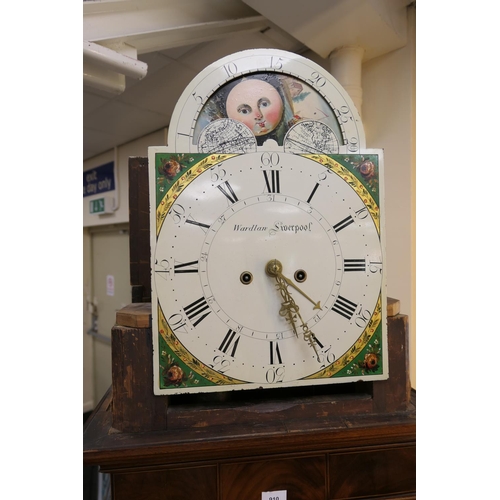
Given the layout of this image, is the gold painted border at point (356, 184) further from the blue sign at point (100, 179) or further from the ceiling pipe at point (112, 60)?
the blue sign at point (100, 179)

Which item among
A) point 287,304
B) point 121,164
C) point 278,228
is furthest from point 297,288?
point 121,164

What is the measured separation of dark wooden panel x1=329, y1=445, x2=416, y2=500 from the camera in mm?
808

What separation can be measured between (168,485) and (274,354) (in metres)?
0.35

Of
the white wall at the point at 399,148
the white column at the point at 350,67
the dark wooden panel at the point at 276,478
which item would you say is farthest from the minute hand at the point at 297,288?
the white column at the point at 350,67

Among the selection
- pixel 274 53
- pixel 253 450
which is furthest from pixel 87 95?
pixel 253 450

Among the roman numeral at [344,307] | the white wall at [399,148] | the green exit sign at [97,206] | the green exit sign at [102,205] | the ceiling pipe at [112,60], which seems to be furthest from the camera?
the green exit sign at [97,206]

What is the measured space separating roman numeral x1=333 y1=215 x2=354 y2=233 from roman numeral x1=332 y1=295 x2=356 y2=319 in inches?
6.3

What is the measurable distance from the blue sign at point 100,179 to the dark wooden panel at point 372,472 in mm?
2754

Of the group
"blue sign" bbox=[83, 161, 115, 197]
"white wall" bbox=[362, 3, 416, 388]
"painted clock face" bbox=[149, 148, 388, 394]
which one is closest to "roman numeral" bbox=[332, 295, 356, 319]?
"painted clock face" bbox=[149, 148, 388, 394]

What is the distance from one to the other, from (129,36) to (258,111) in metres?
0.76

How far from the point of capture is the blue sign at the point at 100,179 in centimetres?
302

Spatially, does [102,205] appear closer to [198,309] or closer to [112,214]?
[112,214]

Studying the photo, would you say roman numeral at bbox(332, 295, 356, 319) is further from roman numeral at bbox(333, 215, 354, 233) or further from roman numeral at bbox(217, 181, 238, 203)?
roman numeral at bbox(217, 181, 238, 203)

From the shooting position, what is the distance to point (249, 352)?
81cm
